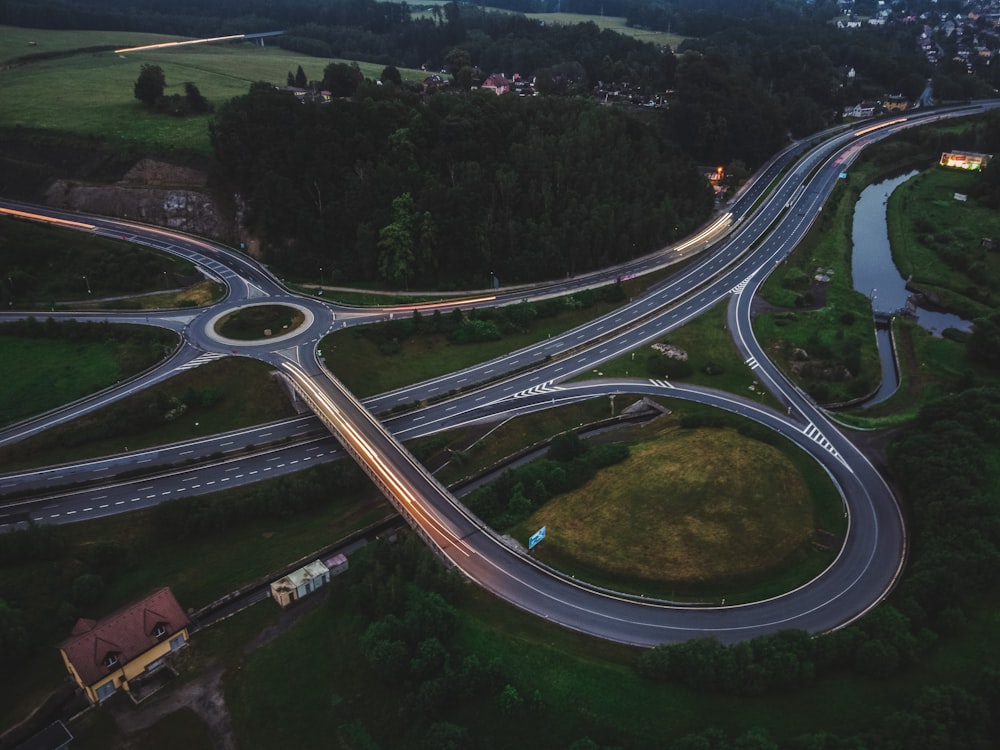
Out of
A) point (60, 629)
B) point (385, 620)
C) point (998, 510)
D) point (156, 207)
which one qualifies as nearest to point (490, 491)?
point (385, 620)

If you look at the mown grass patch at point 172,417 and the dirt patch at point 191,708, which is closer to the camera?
the dirt patch at point 191,708

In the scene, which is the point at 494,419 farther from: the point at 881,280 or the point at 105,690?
the point at 881,280

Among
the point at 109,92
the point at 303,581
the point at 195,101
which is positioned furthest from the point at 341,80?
the point at 303,581

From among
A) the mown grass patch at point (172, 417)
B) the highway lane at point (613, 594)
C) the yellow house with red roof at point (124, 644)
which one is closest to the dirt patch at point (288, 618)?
the yellow house with red roof at point (124, 644)

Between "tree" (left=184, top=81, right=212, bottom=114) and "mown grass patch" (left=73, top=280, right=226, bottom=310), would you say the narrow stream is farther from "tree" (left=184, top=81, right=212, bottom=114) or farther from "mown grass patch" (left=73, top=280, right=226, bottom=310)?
"tree" (left=184, top=81, right=212, bottom=114)

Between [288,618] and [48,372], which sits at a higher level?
[48,372]

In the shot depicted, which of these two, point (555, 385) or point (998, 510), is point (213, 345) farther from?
point (998, 510)

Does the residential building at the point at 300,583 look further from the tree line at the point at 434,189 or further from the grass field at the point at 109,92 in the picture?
the grass field at the point at 109,92

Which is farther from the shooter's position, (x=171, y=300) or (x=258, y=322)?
(x=171, y=300)
